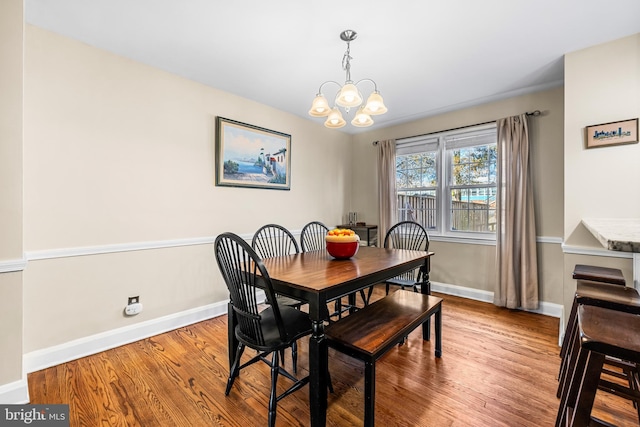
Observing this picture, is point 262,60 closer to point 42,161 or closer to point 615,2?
point 42,161

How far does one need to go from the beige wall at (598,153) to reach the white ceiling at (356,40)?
16cm

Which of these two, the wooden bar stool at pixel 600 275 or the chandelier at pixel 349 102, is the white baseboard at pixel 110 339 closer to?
the chandelier at pixel 349 102

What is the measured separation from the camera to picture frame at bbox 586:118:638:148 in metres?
2.12

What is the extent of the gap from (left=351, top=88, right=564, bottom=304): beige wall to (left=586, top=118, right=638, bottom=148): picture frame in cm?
73

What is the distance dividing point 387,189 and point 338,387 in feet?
9.68

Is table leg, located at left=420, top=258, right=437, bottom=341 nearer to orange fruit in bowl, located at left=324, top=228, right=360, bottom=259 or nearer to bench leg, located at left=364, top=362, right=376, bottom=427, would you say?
orange fruit in bowl, located at left=324, top=228, right=360, bottom=259

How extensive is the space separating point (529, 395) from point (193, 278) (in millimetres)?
2887

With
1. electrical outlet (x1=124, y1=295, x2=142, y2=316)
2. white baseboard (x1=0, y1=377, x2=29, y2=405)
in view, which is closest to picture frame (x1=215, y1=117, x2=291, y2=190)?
electrical outlet (x1=124, y1=295, x2=142, y2=316)

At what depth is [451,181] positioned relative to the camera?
3.77 meters

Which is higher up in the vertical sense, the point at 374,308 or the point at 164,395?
the point at 374,308

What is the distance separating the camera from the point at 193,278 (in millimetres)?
2869

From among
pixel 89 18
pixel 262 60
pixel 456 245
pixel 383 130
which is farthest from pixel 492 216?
pixel 89 18

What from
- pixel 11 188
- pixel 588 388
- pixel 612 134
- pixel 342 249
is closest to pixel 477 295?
pixel 612 134

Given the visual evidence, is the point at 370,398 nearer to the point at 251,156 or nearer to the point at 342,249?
the point at 342,249
